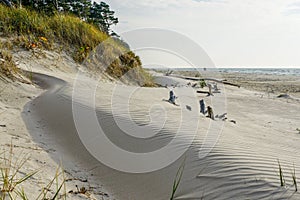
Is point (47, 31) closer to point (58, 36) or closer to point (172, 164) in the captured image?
point (58, 36)

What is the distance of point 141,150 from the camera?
3609mm

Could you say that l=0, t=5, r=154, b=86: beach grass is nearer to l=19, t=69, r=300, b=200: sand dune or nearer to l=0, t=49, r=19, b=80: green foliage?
l=0, t=49, r=19, b=80: green foliage

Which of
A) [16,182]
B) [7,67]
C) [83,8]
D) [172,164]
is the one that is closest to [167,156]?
[172,164]

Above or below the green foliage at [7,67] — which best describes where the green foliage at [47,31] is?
above

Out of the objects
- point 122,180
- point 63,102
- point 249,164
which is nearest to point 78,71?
point 63,102

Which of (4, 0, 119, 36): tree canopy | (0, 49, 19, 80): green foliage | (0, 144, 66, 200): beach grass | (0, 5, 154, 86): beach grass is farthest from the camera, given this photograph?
(4, 0, 119, 36): tree canopy

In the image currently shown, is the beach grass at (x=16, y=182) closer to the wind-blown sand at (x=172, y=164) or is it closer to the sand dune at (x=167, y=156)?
the wind-blown sand at (x=172, y=164)

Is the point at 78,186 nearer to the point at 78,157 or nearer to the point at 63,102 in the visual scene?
the point at 78,157

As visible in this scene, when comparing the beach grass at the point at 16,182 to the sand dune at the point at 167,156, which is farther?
the sand dune at the point at 167,156

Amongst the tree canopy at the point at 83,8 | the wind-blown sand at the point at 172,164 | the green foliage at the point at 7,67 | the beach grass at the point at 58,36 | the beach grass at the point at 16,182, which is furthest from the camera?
the tree canopy at the point at 83,8

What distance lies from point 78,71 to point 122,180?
23.6 feet

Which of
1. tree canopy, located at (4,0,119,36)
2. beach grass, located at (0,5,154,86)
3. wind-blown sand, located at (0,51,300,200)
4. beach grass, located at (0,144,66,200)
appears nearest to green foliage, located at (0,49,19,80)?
wind-blown sand, located at (0,51,300,200)

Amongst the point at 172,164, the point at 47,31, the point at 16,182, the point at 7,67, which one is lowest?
the point at 172,164

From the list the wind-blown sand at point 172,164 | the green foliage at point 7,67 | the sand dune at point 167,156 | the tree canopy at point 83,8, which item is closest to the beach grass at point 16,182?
the wind-blown sand at point 172,164
